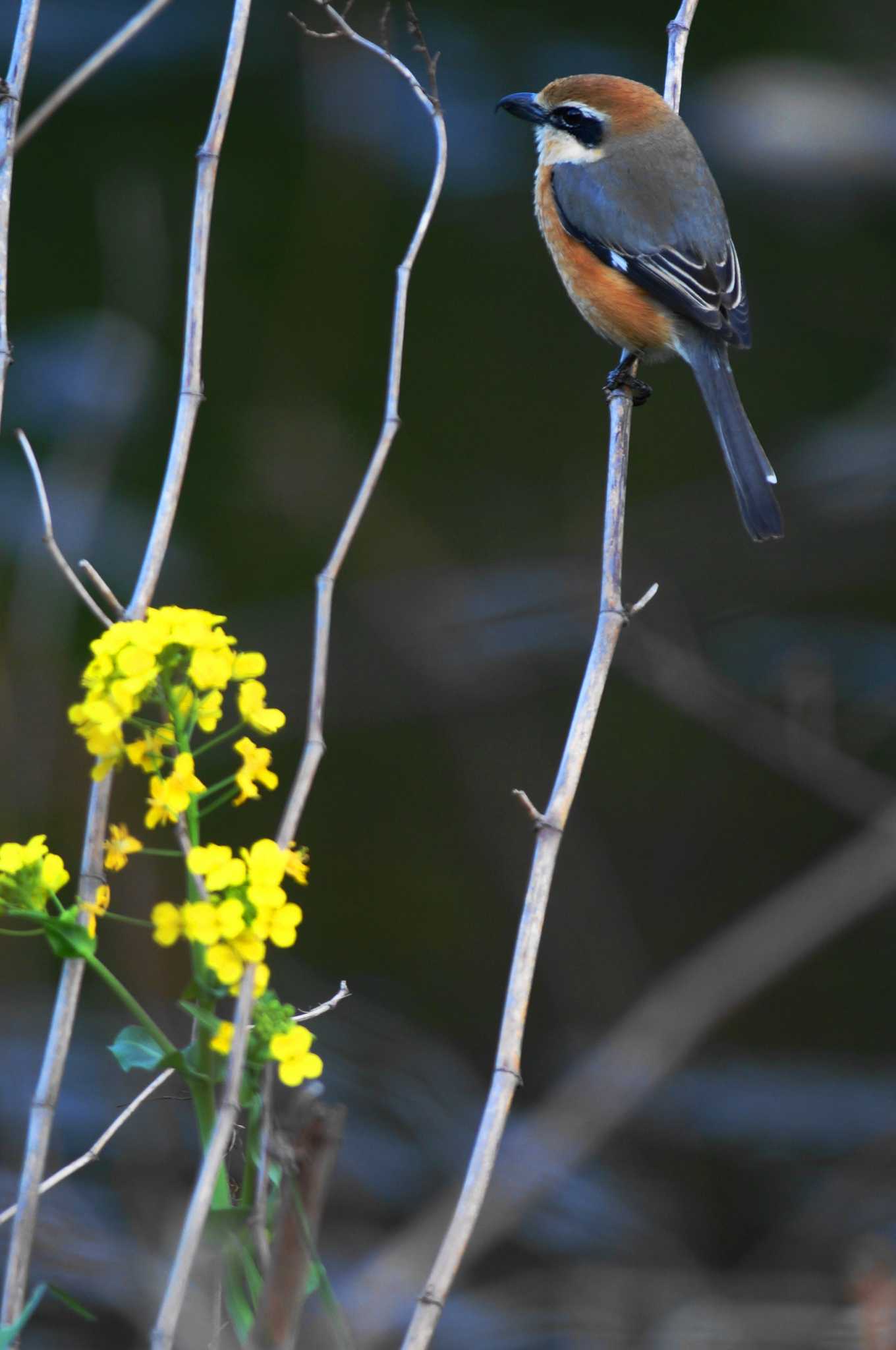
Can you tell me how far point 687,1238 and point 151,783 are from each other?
4.01 meters

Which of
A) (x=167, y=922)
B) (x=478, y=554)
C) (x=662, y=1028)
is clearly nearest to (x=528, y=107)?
(x=478, y=554)

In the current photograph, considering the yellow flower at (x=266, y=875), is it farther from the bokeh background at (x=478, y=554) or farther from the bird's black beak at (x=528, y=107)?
the bokeh background at (x=478, y=554)

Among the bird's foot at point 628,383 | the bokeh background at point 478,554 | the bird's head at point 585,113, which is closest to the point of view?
the bird's foot at point 628,383

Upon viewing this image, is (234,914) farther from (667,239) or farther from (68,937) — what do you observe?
(667,239)

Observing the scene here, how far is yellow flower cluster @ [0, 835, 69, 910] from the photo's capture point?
3.86 feet

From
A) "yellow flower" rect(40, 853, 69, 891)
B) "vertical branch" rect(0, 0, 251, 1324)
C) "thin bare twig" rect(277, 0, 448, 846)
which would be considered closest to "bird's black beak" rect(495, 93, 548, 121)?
"thin bare twig" rect(277, 0, 448, 846)

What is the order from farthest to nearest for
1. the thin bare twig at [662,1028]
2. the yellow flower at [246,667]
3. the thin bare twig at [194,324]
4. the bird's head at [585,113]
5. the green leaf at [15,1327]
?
the thin bare twig at [662,1028]
the bird's head at [585,113]
the thin bare twig at [194,324]
the yellow flower at [246,667]
the green leaf at [15,1327]

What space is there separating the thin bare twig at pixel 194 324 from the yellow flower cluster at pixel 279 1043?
63 centimetres

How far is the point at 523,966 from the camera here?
1487 millimetres

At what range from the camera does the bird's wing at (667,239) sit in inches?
129

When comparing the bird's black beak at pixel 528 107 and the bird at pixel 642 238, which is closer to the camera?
the bird at pixel 642 238

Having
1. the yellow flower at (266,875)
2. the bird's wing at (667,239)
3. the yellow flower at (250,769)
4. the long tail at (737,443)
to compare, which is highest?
the bird's wing at (667,239)

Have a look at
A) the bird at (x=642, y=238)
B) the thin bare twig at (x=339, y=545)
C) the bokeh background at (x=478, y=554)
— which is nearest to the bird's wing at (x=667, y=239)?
the bird at (x=642, y=238)

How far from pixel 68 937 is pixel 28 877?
0.18 ft
